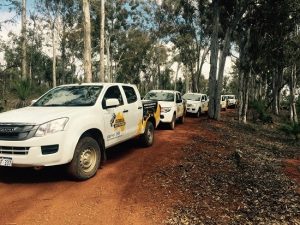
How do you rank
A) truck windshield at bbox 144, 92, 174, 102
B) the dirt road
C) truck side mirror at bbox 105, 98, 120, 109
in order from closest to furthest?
the dirt road < truck side mirror at bbox 105, 98, 120, 109 < truck windshield at bbox 144, 92, 174, 102

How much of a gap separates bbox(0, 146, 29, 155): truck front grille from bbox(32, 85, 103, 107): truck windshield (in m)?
1.74

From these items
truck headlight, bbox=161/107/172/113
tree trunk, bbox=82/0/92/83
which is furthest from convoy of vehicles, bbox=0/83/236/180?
tree trunk, bbox=82/0/92/83

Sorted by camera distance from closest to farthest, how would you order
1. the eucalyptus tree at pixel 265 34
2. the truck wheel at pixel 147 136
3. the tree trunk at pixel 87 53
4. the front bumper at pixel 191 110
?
the truck wheel at pixel 147 136 → the tree trunk at pixel 87 53 → the eucalyptus tree at pixel 265 34 → the front bumper at pixel 191 110

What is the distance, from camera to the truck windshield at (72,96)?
7.61m

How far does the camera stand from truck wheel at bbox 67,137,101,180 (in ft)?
21.3

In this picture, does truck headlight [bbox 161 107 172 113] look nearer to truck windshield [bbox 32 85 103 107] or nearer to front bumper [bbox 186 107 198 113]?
truck windshield [bbox 32 85 103 107]

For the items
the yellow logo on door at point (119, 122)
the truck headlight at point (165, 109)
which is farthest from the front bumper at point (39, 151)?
the truck headlight at point (165, 109)

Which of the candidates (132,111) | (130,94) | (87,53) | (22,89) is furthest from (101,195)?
(22,89)

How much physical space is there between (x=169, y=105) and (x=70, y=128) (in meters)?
8.61

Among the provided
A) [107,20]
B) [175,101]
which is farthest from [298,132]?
[107,20]

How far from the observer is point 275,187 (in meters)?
7.33

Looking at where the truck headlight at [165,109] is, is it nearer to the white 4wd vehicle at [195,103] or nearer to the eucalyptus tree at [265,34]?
the white 4wd vehicle at [195,103]

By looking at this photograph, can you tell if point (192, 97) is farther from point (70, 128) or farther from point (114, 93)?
point (70, 128)

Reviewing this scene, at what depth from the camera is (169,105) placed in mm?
14672
